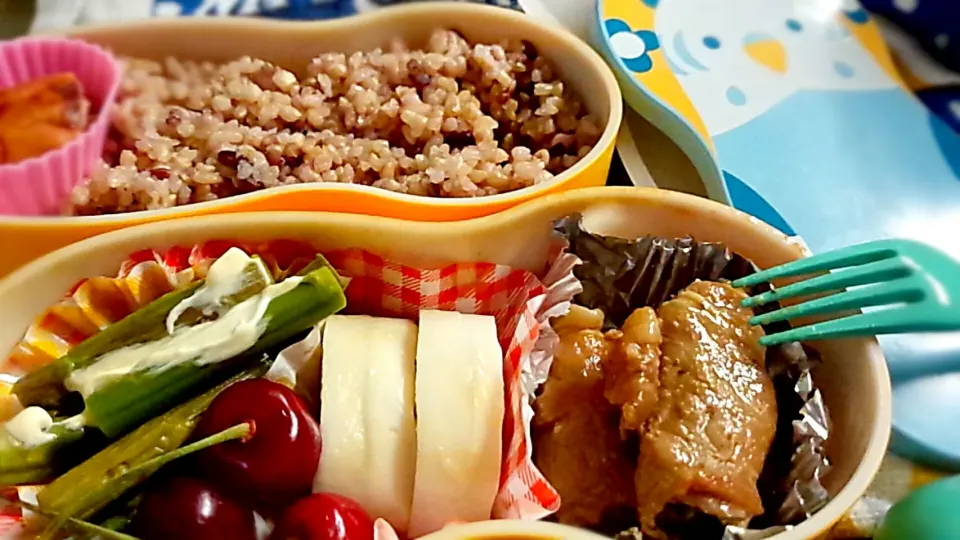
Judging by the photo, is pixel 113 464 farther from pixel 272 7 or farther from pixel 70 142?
pixel 272 7

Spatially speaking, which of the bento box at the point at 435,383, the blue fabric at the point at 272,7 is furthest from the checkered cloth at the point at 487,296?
the blue fabric at the point at 272,7

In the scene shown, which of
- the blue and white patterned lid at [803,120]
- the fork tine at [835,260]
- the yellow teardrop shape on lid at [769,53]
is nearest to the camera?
the fork tine at [835,260]

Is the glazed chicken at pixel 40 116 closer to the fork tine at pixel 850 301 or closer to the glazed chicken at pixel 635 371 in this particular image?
the glazed chicken at pixel 635 371

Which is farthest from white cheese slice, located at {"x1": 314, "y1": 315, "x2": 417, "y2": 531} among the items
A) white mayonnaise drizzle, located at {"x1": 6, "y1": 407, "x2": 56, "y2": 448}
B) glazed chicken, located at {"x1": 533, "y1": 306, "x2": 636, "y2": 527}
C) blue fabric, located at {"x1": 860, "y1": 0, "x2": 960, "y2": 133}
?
blue fabric, located at {"x1": 860, "y1": 0, "x2": 960, "y2": 133}

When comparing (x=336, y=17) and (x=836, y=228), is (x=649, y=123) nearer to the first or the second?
(x=836, y=228)

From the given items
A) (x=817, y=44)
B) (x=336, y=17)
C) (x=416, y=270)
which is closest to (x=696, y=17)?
(x=817, y=44)

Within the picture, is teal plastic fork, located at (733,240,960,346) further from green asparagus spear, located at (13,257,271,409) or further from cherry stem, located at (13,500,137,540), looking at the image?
cherry stem, located at (13,500,137,540)
